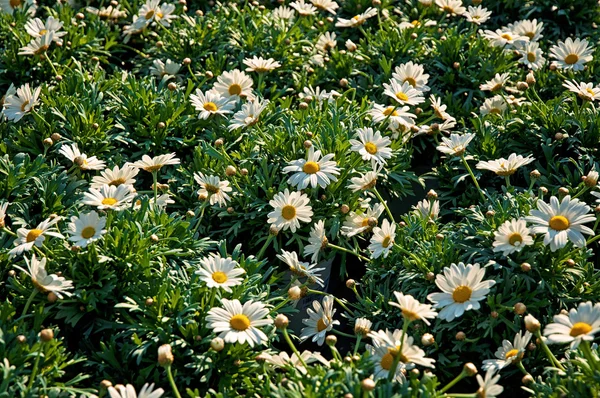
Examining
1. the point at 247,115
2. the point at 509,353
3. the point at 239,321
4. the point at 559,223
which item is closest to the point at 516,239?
the point at 559,223

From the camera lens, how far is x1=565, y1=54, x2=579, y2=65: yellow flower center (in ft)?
12.5

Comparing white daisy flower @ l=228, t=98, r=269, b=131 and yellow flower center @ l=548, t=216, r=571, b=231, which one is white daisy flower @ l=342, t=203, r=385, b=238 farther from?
yellow flower center @ l=548, t=216, r=571, b=231

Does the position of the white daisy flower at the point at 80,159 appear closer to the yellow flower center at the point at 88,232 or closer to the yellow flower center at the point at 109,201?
the yellow flower center at the point at 109,201

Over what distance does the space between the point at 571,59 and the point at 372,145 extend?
1.19m

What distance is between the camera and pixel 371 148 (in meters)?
3.27

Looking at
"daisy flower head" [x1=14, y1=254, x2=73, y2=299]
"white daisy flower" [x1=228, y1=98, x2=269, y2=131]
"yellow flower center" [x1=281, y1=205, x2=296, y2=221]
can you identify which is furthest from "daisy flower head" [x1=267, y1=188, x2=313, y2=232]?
"daisy flower head" [x1=14, y1=254, x2=73, y2=299]

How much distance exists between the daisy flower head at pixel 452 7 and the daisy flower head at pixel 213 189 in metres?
1.70

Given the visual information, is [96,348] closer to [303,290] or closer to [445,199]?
[303,290]

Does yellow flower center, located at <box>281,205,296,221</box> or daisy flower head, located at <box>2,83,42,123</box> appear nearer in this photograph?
yellow flower center, located at <box>281,205,296,221</box>

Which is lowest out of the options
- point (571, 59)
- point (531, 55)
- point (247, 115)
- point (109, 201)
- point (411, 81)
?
point (109, 201)

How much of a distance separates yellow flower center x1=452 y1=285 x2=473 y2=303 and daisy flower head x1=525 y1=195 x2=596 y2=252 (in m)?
0.31

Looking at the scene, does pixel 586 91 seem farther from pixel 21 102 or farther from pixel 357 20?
pixel 21 102

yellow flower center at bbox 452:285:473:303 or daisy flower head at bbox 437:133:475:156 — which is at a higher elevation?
daisy flower head at bbox 437:133:475:156

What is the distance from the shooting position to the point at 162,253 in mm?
2900
